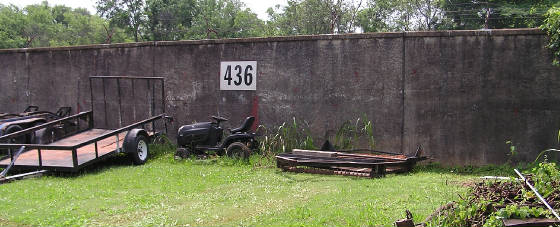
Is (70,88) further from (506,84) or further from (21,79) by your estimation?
(506,84)

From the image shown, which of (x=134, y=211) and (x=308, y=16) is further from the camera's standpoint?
(x=308, y=16)

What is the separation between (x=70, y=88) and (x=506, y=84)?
36.8 ft

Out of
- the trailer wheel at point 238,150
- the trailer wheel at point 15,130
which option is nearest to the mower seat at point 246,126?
the trailer wheel at point 238,150

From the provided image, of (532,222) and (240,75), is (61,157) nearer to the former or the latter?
(240,75)

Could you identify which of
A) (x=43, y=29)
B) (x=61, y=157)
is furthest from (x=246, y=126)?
(x=43, y=29)

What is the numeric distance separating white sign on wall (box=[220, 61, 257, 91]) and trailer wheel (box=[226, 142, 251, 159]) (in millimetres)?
1766

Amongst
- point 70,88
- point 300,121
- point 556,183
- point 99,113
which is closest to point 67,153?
point 99,113

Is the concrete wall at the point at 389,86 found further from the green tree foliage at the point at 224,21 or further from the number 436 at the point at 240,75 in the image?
the green tree foliage at the point at 224,21

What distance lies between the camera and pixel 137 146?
34.0 feet

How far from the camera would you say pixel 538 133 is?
941 cm

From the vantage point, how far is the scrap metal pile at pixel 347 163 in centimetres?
869

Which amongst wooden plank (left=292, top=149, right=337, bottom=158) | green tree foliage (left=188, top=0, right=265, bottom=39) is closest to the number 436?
wooden plank (left=292, top=149, right=337, bottom=158)

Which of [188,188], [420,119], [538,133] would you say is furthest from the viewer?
[420,119]

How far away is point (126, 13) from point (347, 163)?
134 ft
